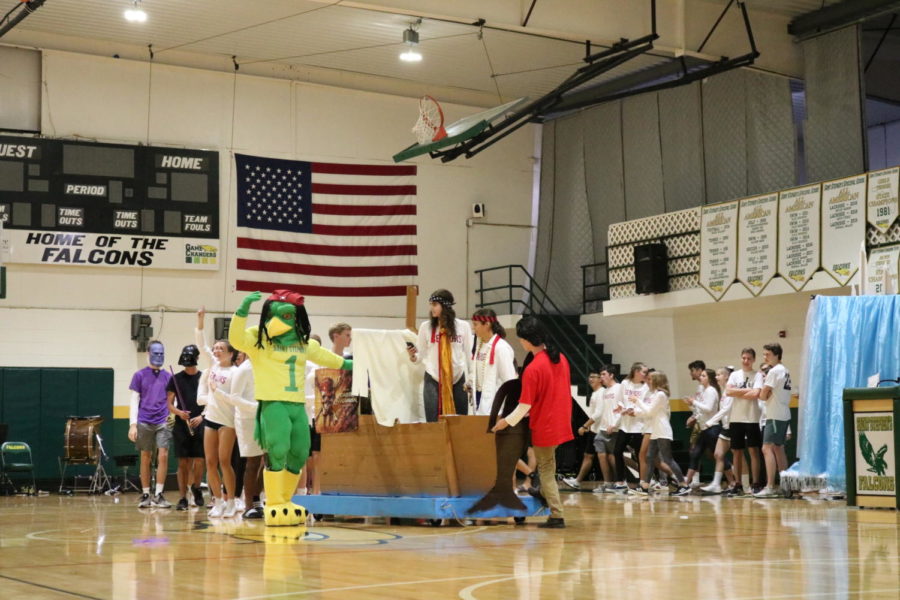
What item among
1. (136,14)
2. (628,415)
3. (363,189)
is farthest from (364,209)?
(628,415)

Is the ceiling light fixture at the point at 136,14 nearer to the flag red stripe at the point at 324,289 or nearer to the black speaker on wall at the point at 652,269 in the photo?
the flag red stripe at the point at 324,289

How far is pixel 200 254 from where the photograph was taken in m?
20.0

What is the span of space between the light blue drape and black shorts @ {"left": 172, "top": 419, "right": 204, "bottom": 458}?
6560 millimetres

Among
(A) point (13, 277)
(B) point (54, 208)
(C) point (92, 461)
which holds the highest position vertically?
(B) point (54, 208)

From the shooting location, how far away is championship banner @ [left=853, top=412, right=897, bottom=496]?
34.1ft

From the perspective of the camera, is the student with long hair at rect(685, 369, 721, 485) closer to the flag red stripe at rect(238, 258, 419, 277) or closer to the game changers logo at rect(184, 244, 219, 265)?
the flag red stripe at rect(238, 258, 419, 277)

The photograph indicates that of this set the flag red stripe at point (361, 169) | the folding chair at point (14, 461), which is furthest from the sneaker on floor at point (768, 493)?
the flag red stripe at point (361, 169)

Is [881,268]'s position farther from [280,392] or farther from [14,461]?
[14,461]

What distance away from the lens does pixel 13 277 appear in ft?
61.4

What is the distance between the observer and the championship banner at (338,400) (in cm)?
956

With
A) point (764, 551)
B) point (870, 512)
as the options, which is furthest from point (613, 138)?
point (764, 551)

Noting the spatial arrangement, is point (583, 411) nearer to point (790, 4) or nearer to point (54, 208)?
point (790, 4)

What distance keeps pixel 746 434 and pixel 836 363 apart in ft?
5.64

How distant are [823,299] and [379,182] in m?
10.8
